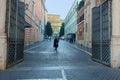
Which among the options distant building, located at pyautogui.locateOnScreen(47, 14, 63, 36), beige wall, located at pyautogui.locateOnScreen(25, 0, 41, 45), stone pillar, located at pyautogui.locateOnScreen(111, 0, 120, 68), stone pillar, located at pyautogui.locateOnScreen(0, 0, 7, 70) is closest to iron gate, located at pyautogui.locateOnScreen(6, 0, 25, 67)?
stone pillar, located at pyautogui.locateOnScreen(0, 0, 7, 70)

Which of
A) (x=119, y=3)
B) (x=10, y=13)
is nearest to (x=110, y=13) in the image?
(x=119, y=3)

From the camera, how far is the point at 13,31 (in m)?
16.9

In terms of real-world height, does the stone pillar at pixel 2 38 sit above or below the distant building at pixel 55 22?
below

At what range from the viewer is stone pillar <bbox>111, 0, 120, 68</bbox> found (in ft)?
51.9

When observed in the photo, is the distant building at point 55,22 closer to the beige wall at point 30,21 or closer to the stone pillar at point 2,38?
the beige wall at point 30,21

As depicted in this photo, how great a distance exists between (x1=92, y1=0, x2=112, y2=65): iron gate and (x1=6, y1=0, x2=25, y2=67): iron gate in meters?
4.71

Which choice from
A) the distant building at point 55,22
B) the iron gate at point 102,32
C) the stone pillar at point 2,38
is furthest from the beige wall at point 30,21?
the distant building at point 55,22

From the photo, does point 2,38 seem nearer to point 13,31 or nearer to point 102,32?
point 13,31

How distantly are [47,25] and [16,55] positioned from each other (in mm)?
120836

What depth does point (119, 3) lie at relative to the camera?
53.2 ft

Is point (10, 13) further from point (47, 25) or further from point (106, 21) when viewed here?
point (47, 25)

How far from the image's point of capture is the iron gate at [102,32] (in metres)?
16.7

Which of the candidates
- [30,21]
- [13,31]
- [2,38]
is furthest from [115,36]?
[30,21]

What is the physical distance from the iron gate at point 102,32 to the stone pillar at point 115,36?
40 cm
